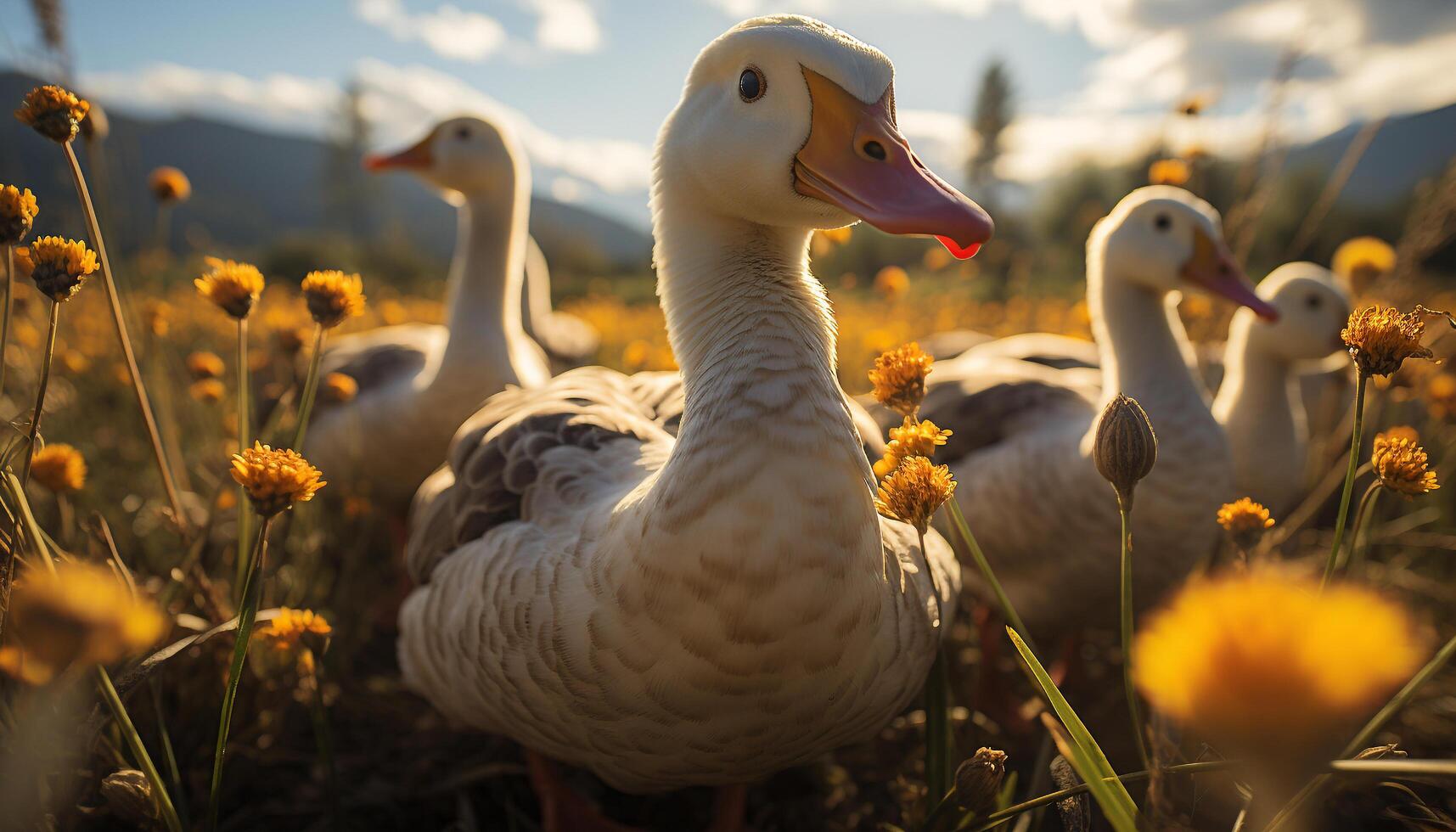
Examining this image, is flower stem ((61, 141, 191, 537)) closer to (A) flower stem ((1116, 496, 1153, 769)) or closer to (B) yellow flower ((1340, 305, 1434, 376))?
(A) flower stem ((1116, 496, 1153, 769))

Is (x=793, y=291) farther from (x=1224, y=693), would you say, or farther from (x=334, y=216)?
(x=334, y=216)

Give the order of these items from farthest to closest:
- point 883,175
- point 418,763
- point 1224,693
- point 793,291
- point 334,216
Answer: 1. point 334,216
2. point 418,763
3. point 793,291
4. point 883,175
5. point 1224,693

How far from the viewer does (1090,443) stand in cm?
242

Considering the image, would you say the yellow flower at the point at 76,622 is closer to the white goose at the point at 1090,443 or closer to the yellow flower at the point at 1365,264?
the white goose at the point at 1090,443

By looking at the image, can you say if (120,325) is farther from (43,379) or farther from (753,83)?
(753,83)

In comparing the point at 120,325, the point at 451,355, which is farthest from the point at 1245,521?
the point at 451,355

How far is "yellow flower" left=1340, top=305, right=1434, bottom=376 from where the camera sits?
1177mm

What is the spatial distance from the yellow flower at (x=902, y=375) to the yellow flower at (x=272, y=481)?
41.0 inches

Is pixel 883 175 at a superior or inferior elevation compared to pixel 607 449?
superior

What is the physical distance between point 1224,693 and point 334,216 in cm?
5607

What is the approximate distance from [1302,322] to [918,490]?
115 inches

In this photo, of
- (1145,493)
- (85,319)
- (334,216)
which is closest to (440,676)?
(1145,493)

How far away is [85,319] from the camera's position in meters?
6.29

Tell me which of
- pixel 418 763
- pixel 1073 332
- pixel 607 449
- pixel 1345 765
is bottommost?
pixel 418 763
